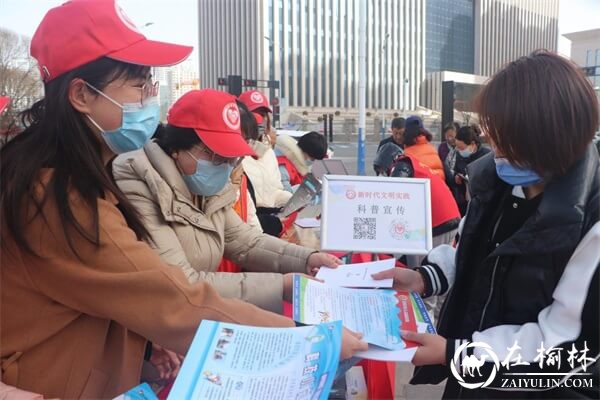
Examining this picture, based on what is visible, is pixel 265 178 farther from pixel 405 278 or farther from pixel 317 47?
pixel 317 47

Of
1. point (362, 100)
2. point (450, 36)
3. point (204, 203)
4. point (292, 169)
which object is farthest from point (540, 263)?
point (450, 36)

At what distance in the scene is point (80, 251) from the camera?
1.04 m

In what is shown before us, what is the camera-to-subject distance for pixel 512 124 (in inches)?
47.5

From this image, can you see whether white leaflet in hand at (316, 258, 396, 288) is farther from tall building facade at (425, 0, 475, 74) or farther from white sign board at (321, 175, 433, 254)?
tall building facade at (425, 0, 475, 74)

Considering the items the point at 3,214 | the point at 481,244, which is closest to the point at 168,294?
the point at 3,214

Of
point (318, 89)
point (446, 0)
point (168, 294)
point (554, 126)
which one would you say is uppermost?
point (446, 0)

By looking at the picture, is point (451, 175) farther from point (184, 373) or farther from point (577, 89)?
point (184, 373)

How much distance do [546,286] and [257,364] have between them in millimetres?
743

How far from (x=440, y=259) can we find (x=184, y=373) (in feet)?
3.45

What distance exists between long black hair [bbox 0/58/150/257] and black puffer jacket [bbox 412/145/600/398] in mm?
987

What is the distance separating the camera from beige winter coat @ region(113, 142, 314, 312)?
67.2 inches

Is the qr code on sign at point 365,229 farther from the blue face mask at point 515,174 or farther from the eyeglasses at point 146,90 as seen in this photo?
the eyeglasses at point 146,90

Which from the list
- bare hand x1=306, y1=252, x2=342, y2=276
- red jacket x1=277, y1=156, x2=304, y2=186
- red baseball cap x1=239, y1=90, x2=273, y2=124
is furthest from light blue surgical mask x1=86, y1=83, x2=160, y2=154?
red jacket x1=277, y1=156, x2=304, y2=186

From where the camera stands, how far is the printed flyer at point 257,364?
962 mm
